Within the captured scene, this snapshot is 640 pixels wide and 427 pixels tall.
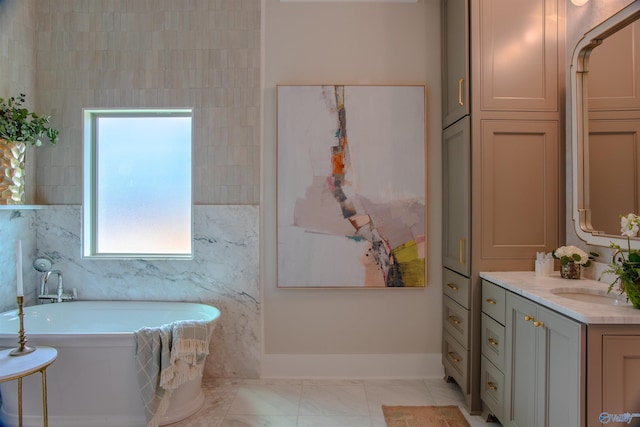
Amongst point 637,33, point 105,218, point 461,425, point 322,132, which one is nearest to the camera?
point 637,33

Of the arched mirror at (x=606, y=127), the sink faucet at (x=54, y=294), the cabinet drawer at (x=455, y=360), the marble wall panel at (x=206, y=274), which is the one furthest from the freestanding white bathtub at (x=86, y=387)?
the arched mirror at (x=606, y=127)

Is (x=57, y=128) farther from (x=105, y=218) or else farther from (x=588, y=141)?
(x=588, y=141)

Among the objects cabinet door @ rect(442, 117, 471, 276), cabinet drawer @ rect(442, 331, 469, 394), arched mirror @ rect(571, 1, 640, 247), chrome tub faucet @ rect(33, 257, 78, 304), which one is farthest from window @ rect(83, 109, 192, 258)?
arched mirror @ rect(571, 1, 640, 247)

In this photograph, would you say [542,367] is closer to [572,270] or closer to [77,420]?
[572,270]

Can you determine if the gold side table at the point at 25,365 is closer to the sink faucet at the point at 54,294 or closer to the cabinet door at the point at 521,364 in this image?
the sink faucet at the point at 54,294

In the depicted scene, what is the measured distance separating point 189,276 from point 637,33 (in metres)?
2.94

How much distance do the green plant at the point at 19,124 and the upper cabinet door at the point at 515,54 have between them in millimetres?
2853

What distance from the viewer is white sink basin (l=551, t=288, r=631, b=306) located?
68.4 inches

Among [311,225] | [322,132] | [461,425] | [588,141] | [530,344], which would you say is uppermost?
[322,132]

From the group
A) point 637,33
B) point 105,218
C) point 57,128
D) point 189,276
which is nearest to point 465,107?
point 637,33

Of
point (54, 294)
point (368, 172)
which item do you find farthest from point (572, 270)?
point (54, 294)

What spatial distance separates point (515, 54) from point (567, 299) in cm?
143

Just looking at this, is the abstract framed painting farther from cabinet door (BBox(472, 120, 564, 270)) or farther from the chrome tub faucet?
the chrome tub faucet

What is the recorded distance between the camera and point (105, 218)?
293 cm
